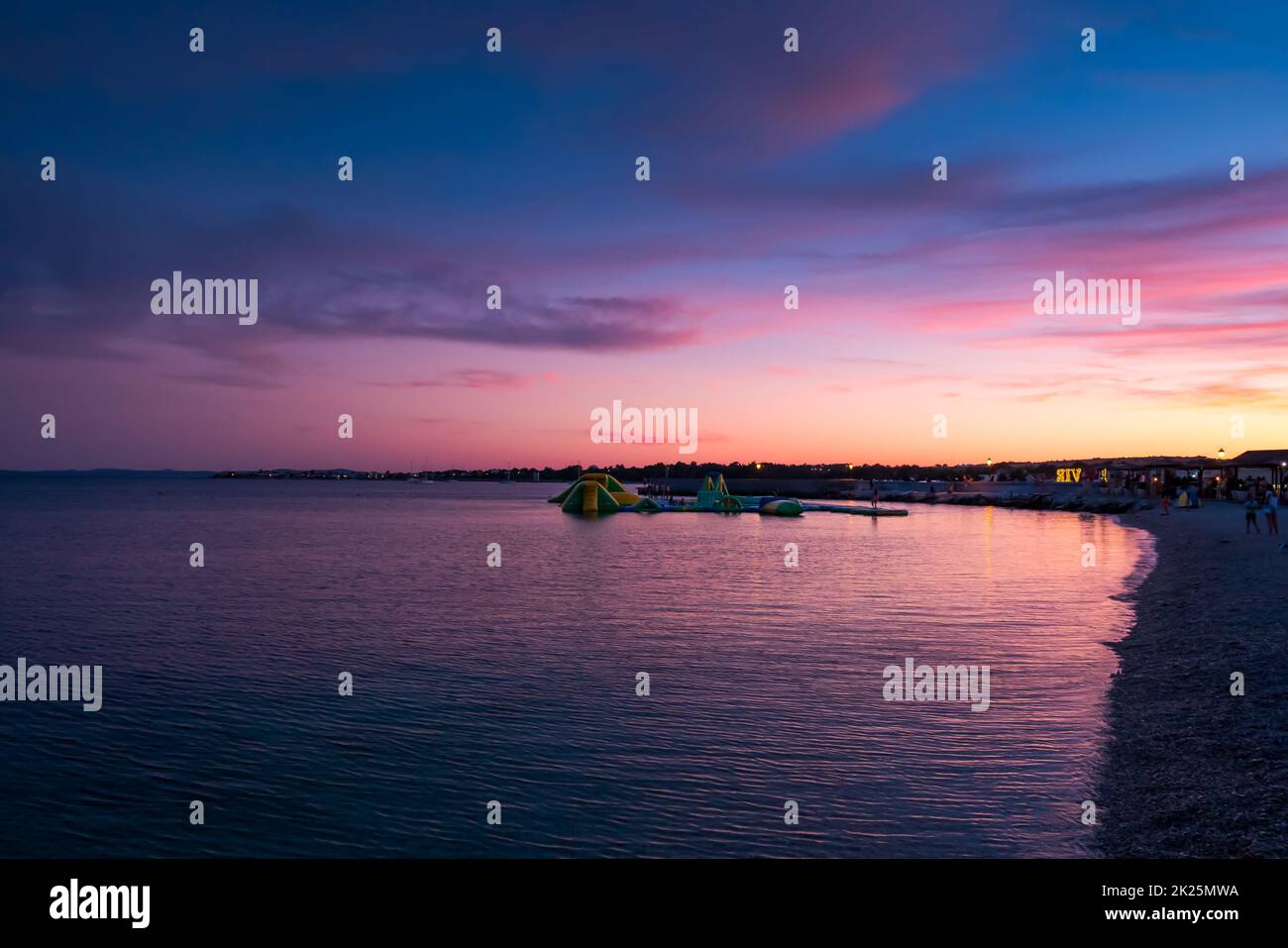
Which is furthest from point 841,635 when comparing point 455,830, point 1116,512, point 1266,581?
point 1116,512

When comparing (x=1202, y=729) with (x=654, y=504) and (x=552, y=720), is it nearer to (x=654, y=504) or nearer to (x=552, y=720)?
(x=552, y=720)

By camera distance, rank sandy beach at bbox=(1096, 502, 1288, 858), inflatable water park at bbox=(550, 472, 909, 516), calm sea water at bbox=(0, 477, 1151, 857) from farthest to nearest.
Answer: inflatable water park at bbox=(550, 472, 909, 516), calm sea water at bbox=(0, 477, 1151, 857), sandy beach at bbox=(1096, 502, 1288, 858)

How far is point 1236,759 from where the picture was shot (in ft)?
34.3

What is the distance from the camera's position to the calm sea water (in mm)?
10055

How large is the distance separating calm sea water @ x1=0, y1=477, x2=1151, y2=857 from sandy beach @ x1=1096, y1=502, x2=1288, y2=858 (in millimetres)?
571

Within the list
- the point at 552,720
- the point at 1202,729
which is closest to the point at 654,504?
the point at 552,720

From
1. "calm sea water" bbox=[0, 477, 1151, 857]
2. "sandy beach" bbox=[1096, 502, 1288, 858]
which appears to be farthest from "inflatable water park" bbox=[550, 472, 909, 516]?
"sandy beach" bbox=[1096, 502, 1288, 858]

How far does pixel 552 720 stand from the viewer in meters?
14.9

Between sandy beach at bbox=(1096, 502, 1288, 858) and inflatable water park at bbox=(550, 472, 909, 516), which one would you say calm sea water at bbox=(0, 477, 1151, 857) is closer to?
sandy beach at bbox=(1096, 502, 1288, 858)

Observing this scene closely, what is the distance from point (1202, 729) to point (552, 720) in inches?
382

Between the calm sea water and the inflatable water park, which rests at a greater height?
the inflatable water park
